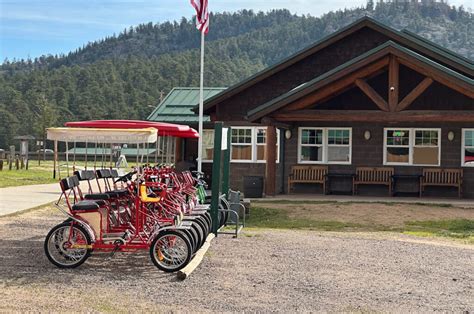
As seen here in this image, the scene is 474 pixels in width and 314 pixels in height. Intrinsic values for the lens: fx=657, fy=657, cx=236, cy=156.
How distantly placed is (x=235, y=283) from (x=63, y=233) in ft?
8.63

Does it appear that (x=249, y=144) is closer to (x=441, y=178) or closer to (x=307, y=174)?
(x=307, y=174)

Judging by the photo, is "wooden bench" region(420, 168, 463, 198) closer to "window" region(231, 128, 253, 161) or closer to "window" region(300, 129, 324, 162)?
"window" region(300, 129, 324, 162)

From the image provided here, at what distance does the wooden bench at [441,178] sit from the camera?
2077cm

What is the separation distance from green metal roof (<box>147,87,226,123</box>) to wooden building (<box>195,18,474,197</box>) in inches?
92.1

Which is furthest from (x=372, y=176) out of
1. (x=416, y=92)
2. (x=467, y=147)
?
(x=416, y=92)

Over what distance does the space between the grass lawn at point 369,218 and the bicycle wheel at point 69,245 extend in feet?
19.9

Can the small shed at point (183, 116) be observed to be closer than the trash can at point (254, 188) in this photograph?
No

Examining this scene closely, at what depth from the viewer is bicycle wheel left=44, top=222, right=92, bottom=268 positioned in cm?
898

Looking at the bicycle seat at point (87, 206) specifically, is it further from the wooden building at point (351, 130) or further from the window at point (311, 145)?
the window at point (311, 145)

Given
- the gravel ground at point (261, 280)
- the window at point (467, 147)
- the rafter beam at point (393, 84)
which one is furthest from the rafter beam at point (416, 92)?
the gravel ground at point (261, 280)

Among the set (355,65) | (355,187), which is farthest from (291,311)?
(355,187)

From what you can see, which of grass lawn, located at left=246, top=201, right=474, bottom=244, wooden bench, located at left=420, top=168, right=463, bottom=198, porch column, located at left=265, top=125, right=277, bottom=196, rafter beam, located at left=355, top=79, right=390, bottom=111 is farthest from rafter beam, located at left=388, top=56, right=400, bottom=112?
wooden bench, located at left=420, top=168, right=463, bottom=198

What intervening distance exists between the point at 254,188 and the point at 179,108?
7.77 metres

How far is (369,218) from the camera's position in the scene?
1587 centimetres
